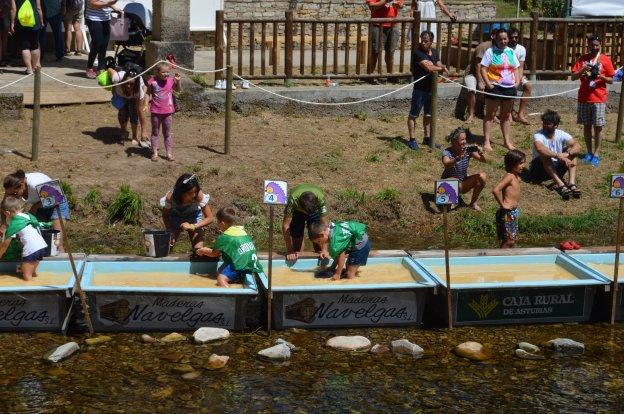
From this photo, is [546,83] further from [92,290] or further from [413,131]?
[92,290]

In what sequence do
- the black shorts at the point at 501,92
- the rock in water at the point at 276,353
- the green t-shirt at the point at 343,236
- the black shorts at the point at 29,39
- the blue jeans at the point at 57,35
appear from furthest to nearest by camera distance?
the blue jeans at the point at 57,35 < the black shorts at the point at 29,39 < the black shorts at the point at 501,92 < the green t-shirt at the point at 343,236 < the rock in water at the point at 276,353

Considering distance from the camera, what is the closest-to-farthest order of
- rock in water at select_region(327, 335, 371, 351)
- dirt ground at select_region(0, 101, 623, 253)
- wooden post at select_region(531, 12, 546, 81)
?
rock in water at select_region(327, 335, 371, 351) → dirt ground at select_region(0, 101, 623, 253) → wooden post at select_region(531, 12, 546, 81)

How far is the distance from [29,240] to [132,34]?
27.6 ft

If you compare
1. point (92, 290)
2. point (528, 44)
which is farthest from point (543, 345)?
point (528, 44)

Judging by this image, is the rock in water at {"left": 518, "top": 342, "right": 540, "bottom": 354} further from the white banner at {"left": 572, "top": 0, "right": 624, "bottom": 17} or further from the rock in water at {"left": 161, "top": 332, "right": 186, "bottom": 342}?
the white banner at {"left": 572, "top": 0, "right": 624, "bottom": 17}

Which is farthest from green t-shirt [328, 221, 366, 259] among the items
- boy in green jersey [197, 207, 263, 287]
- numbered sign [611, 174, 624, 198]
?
numbered sign [611, 174, 624, 198]

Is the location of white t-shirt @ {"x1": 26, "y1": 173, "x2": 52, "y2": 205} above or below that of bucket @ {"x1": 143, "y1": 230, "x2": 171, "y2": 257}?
above

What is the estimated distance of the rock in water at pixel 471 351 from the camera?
36.9 ft

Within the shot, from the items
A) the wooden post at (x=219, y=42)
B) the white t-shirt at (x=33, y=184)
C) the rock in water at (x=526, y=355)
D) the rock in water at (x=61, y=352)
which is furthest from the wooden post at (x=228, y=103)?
the rock in water at (x=526, y=355)

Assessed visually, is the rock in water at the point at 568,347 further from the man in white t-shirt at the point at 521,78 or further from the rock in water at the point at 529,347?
the man in white t-shirt at the point at 521,78

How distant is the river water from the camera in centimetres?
1007

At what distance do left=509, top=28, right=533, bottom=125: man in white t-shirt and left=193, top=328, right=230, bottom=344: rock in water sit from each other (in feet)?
28.1

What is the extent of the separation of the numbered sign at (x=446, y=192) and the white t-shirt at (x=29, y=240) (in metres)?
4.00

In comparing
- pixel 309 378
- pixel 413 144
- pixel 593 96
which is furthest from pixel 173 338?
pixel 593 96
